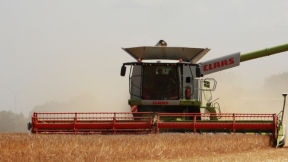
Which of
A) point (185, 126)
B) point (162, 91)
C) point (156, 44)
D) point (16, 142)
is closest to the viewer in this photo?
point (16, 142)

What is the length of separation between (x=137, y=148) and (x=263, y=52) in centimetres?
568

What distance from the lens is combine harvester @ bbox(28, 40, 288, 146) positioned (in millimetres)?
10820

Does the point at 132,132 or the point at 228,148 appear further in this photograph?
the point at 132,132

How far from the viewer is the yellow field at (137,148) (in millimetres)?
8266

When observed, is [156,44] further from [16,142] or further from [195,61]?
[16,142]

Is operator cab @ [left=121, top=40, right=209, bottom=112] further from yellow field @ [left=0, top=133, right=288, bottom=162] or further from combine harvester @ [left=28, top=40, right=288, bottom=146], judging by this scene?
yellow field @ [left=0, top=133, right=288, bottom=162]

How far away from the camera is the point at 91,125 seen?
10984 millimetres

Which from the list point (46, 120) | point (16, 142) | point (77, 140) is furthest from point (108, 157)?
point (46, 120)

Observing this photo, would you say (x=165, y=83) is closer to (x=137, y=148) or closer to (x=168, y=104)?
(x=168, y=104)

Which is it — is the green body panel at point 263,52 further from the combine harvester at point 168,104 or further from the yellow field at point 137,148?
the yellow field at point 137,148

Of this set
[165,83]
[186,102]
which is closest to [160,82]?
[165,83]

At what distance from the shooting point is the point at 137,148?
29.6 feet

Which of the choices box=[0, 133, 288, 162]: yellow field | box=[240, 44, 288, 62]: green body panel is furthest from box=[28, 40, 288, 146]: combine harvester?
box=[0, 133, 288, 162]: yellow field

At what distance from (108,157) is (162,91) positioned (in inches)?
153
